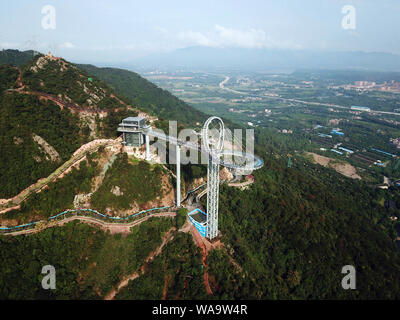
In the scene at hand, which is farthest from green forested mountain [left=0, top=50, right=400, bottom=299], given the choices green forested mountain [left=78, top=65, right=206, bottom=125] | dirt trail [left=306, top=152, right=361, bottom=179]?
green forested mountain [left=78, top=65, right=206, bottom=125]

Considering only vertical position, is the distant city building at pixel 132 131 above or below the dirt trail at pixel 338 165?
above

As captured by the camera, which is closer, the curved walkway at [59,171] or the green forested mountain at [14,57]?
the curved walkway at [59,171]

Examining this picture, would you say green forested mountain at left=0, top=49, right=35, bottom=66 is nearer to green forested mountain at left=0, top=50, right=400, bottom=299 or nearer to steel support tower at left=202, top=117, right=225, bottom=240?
green forested mountain at left=0, top=50, right=400, bottom=299

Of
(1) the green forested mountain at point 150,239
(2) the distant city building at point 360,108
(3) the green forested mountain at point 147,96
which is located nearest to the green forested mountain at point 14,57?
(3) the green forested mountain at point 147,96

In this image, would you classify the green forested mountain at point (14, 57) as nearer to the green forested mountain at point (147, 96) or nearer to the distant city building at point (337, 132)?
the green forested mountain at point (147, 96)
